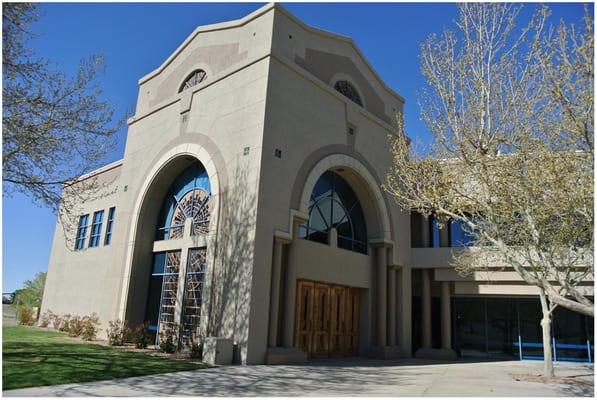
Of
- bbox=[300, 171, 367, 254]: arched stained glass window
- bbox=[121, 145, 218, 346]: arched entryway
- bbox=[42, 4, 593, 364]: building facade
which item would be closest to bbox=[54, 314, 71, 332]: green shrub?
bbox=[42, 4, 593, 364]: building facade

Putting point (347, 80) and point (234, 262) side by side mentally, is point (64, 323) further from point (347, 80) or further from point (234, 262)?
point (347, 80)

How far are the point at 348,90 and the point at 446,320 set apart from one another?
11.2 meters

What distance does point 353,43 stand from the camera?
2019 centimetres

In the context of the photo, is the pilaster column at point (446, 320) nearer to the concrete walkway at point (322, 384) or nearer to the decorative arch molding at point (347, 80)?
the concrete walkway at point (322, 384)

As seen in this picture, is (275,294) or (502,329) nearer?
(275,294)

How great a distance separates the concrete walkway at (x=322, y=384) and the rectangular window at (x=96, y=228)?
13164 mm

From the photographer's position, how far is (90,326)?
18266mm

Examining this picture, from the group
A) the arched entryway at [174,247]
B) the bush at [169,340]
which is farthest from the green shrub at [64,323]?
the bush at [169,340]

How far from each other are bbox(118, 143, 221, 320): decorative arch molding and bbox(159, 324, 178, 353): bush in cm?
239

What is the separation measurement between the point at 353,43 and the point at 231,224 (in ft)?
34.0

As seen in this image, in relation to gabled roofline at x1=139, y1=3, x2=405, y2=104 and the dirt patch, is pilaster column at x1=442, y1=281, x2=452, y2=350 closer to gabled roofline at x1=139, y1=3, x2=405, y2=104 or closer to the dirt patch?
the dirt patch

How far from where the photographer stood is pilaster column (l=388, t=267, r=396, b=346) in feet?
62.8

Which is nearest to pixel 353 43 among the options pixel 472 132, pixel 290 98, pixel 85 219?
pixel 290 98

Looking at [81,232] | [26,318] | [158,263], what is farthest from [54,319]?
[158,263]
